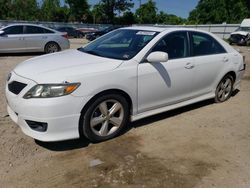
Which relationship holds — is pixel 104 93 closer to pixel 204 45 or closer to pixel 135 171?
pixel 135 171

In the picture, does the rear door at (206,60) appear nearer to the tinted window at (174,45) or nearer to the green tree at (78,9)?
the tinted window at (174,45)

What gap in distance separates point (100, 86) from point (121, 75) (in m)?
0.39

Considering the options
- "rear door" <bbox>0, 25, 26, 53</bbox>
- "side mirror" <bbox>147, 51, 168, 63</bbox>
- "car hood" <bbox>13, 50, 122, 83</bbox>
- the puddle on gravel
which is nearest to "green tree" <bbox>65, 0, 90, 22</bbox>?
"rear door" <bbox>0, 25, 26, 53</bbox>

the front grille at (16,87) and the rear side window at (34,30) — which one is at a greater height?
the rear side window at (34,30)

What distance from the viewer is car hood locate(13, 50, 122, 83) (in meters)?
3.76

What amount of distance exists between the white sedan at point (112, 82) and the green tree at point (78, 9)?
56.8 m

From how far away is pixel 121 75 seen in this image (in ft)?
13.6

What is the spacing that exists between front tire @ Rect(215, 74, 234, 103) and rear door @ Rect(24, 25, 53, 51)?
9000 mm

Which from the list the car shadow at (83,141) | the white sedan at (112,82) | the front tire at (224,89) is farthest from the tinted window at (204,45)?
the car shadow at (83,141)

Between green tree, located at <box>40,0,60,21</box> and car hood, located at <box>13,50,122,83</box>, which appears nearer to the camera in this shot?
car hood, located at <box>13,50,122,83</box>

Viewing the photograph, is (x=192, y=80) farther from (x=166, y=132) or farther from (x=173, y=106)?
(x=166, y=132)

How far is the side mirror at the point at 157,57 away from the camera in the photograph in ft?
14.1

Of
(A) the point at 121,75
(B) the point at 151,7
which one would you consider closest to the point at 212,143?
(A) the point at 121,75

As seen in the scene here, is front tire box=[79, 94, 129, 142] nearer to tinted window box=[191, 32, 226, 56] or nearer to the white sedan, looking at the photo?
the white sedan
